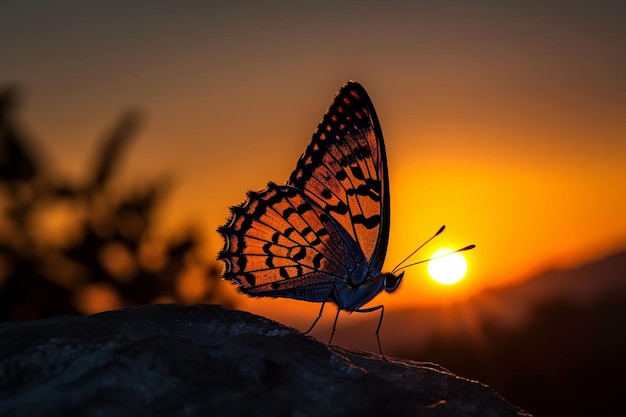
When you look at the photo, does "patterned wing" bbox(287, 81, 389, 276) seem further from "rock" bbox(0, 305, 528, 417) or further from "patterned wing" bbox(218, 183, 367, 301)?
"rock" bbox(0, 305, 528, 417)

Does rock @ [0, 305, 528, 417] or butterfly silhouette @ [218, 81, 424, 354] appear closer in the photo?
rock @ [0, 305, 528, 417]

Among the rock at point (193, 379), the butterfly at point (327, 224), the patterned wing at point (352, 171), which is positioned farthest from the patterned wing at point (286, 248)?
the rock at point (193, 379)

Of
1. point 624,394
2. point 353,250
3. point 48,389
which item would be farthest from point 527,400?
point 48,389

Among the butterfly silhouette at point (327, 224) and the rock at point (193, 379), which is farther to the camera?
the butterfly silhouette at point (327, 224)

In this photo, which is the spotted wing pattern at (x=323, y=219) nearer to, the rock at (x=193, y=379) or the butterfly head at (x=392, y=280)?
the butterfly head at (x=392, y=280)

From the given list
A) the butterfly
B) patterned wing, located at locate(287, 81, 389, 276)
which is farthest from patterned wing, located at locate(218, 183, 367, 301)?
patterned wing, located at locate(287, 81, 389, 276)

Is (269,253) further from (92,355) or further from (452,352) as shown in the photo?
(452,352)
